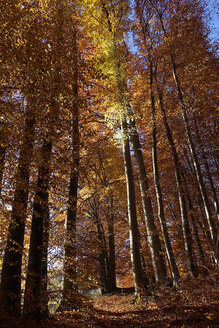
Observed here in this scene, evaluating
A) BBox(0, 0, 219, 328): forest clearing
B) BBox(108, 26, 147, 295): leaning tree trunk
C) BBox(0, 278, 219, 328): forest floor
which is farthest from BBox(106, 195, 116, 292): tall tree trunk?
BBox(0, 278, 219, 328): forest floor

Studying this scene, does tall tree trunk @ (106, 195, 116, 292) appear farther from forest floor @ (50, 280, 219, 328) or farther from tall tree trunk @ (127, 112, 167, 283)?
forest floor @ (50, 280, 219, 328)

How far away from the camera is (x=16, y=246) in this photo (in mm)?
5617

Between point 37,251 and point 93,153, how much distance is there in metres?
5.84

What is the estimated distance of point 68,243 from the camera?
678 centimetres

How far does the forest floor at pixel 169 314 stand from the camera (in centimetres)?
529

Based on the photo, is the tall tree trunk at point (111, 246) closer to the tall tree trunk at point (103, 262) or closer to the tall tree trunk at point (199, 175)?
the tall tree trunk at point (103, 262)

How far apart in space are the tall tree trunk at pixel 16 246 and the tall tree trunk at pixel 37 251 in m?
0.25

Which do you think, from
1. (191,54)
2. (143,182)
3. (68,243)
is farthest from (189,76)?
(68,243)

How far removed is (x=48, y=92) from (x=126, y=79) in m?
5.84

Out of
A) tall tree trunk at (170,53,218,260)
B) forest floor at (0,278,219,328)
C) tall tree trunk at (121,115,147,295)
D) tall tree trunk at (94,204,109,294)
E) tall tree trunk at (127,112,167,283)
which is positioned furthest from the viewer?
tall tree trunk at (94,204,109,294)

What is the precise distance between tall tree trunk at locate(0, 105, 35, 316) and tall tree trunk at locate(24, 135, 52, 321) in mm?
252

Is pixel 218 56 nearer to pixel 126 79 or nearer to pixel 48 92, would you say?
pixel 126 79

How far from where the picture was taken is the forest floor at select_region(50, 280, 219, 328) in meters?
5.29

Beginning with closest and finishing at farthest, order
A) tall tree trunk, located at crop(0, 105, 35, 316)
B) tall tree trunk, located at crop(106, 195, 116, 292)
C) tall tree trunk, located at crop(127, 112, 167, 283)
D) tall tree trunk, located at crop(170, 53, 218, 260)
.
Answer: tall tree trunk, located at crop(0, 105, 35, 316) → tall tree trunk, located at crop(170, 53, 218, 260) → tall tree trunk, located at crop(127, 112, 167, 283) → tall tree trunk, located at crop(106, 195, 116, 292)
